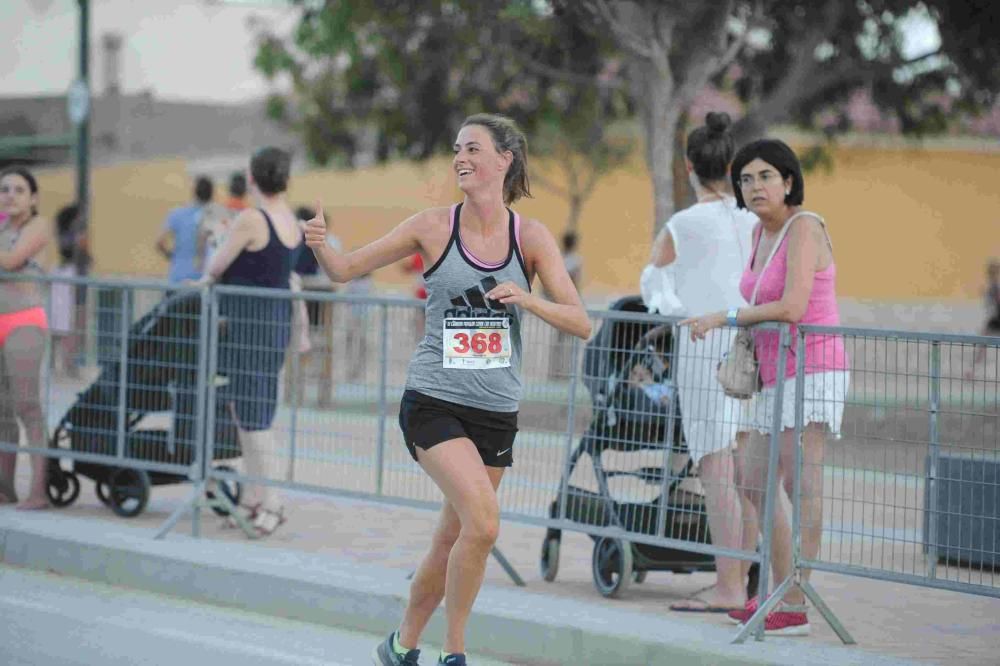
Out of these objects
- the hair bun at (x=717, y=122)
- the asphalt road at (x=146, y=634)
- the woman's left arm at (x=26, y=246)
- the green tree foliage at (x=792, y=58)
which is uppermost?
the green tree foliage at (x=792, y=58)

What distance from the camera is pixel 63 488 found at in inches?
383

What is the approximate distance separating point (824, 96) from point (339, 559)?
436 inches

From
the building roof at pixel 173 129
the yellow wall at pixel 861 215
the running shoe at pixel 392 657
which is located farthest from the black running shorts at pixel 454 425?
the building roof at pixel 173 129

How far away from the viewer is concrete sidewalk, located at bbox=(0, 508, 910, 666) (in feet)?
20.9

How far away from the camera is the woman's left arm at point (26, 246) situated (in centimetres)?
952

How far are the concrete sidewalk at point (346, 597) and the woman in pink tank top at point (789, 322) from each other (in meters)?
0.44

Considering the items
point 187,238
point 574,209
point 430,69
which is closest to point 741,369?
point 187,238

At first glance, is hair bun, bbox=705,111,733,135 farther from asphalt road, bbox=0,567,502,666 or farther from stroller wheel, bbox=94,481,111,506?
stroller wheel, bbox=94,481,111,506

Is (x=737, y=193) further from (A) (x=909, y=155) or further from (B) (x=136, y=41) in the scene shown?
(B) (x=136, y=41)

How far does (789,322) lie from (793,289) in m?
0.13

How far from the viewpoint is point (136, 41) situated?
122ft

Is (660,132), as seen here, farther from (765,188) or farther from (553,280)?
(553,280)

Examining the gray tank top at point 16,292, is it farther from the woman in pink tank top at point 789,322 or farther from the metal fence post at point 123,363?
the woman in pink tank top at point 789,322

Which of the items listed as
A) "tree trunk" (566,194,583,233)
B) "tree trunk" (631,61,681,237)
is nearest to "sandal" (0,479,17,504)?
"tree trunk" (631,61,681,237)
